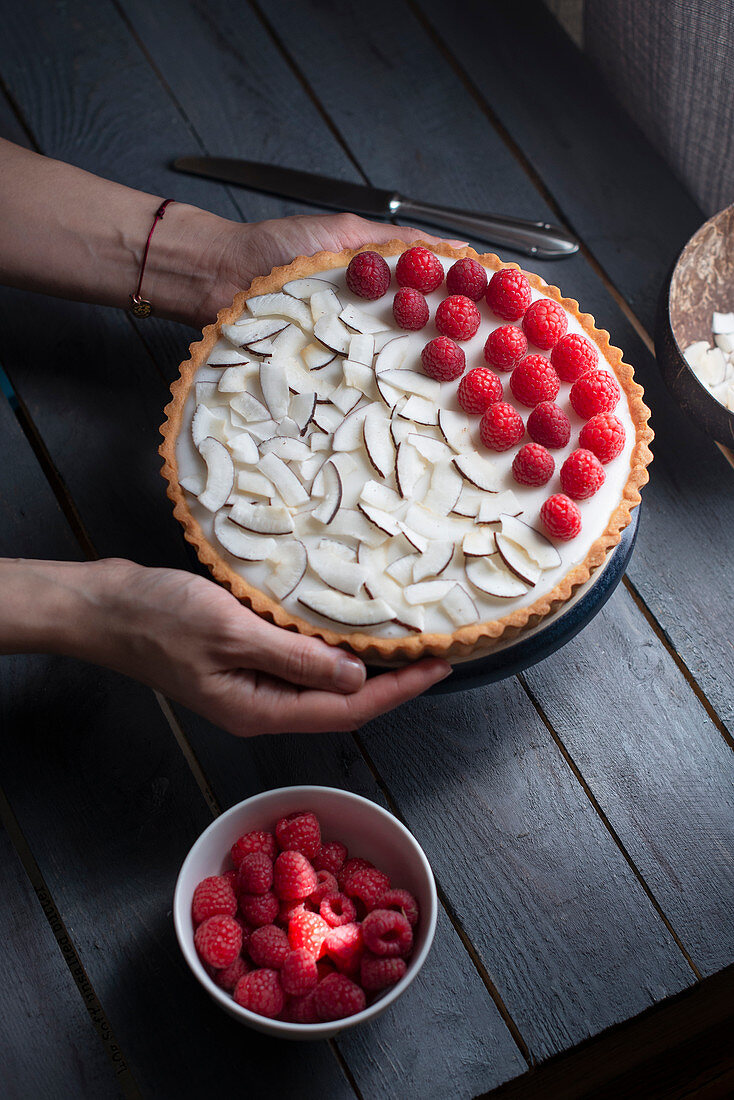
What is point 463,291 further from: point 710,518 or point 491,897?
point 491,897

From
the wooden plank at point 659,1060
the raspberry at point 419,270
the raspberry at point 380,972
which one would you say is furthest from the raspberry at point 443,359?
the wooden plank at point 659,1060

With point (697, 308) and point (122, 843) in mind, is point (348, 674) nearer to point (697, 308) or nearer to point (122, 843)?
point (122, 843)

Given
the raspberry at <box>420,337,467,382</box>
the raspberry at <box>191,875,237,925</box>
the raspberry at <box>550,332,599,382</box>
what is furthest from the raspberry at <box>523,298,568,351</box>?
the raspberry at <box>191,875,237,925</box>

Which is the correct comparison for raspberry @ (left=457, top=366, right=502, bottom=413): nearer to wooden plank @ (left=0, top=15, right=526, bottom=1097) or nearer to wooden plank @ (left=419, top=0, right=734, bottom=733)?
wooden plank @ (left=419, top=0, right=734, bottom=733)

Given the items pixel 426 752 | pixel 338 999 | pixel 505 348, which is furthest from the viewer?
pixel 426 752

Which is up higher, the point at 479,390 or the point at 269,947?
the point at 479,390

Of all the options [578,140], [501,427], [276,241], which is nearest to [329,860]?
[501,427]

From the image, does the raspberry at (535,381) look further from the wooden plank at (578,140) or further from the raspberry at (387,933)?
the raspberry at (387,933)
